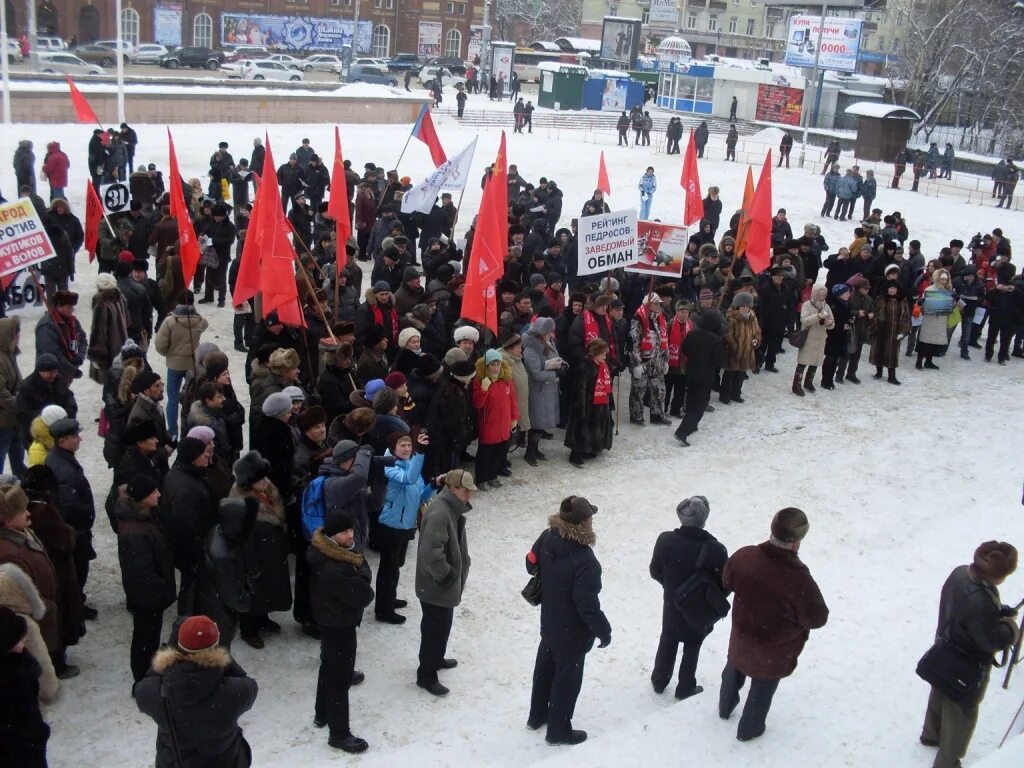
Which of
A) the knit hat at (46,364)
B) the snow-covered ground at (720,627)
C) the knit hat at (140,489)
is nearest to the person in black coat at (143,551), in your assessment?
the knit hat at (140,489)

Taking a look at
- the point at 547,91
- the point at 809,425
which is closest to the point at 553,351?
the point at 809,425

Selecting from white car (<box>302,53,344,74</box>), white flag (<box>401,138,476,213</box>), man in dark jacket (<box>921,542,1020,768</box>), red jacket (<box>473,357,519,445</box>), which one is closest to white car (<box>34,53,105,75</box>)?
white car (<box>302,53,344,74</box>)

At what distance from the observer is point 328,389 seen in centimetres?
911

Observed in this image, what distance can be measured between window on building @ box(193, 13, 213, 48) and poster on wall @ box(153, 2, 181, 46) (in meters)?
1.33

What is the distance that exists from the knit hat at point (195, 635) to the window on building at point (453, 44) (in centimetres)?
7575

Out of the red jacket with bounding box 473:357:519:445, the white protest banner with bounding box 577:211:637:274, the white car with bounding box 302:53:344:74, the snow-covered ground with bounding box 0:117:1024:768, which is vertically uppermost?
the white car with bounding box 302:53:344:74

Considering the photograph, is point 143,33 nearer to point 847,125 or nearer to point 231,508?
point 847,125

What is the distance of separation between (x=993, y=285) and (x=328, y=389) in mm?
11364

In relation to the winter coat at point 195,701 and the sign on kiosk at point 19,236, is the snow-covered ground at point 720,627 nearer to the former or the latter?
the winter coat at point 195,701

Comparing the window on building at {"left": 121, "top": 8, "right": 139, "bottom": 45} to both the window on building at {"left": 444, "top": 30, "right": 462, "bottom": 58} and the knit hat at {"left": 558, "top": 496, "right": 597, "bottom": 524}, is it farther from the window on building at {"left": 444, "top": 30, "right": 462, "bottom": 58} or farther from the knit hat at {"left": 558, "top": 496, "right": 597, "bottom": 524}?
the knit hat at {"left": 558, "top": 496, "right": 597, "bottom": 524}

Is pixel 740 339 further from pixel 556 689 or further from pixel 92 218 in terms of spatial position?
pixel 92 218

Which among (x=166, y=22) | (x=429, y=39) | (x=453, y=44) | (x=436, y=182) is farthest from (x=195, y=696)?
(x=453, y=44)

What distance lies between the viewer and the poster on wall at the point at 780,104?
4719cm

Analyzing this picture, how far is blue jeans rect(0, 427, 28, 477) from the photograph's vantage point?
28.8ft
